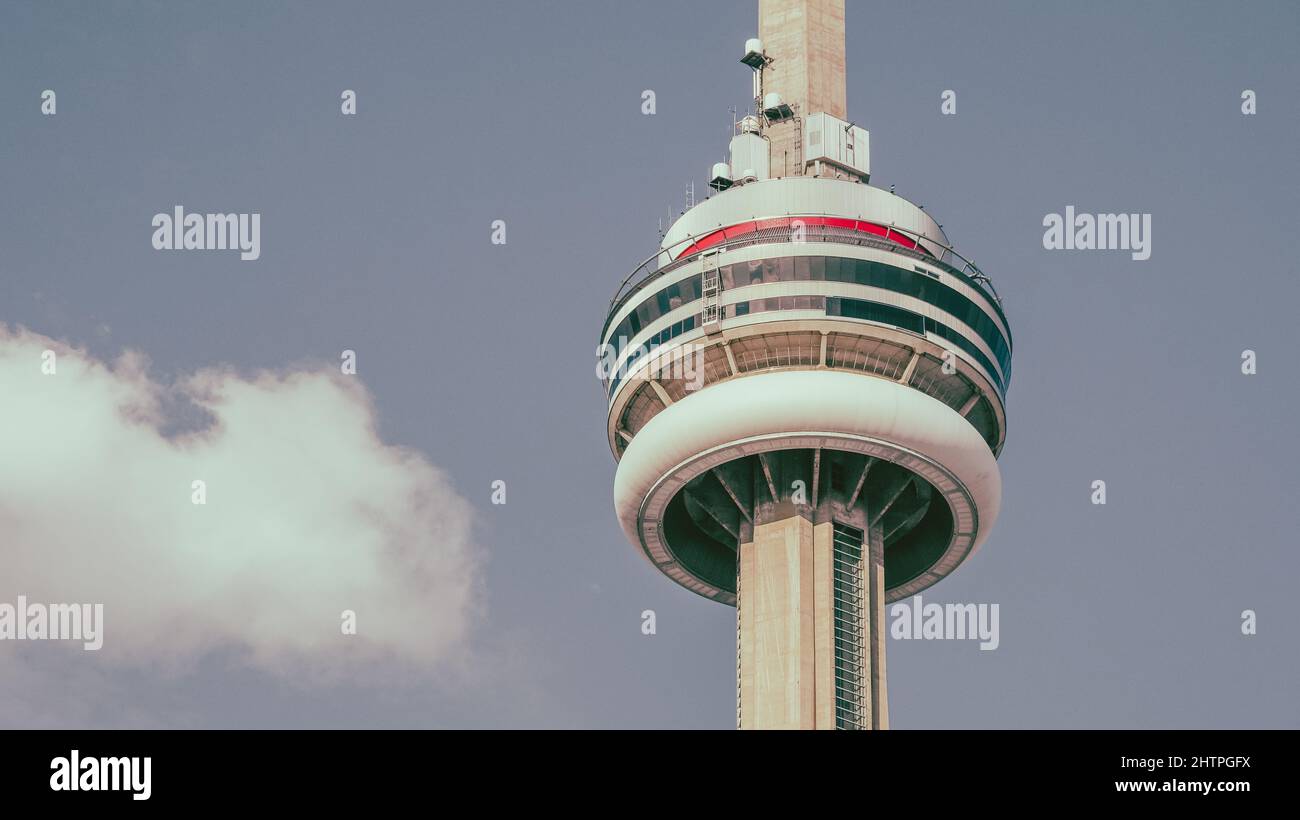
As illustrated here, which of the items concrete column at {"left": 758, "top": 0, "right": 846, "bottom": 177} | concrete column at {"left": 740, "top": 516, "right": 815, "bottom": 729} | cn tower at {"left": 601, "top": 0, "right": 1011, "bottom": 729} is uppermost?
concrete column at {"left": 758, "top": 0, "right": 846, "bottom": 177}

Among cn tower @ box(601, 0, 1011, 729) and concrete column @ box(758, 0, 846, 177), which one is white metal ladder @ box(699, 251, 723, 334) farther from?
concrete column @ box(758, 0, 846, 177)

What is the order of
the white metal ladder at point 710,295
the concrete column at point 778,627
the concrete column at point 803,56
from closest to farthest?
the concrete column at point 778,627 → the white metal ladder at point 710,295 → the concrete column at point 803,56

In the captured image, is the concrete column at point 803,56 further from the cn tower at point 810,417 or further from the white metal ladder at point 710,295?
the white metal ladder at point 710,295

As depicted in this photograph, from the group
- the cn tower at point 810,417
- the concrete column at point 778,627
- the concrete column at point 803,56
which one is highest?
the concrete column at point 803,56

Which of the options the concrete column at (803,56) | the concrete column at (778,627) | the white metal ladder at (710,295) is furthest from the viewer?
the concrete column at (803,56)

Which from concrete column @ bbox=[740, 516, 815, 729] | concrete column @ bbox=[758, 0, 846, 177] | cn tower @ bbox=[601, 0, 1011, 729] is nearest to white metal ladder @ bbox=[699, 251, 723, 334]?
cn tower @ bbox=[601, 0, 1011, 729]

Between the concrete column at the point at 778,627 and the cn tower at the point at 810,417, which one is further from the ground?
the cn tower at the point at 810,417

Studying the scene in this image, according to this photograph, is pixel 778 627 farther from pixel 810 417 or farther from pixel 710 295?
pixel 710 295

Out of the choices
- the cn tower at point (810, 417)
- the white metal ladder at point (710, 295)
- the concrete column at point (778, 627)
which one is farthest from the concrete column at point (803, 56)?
the concrete column at point (778, 627)
